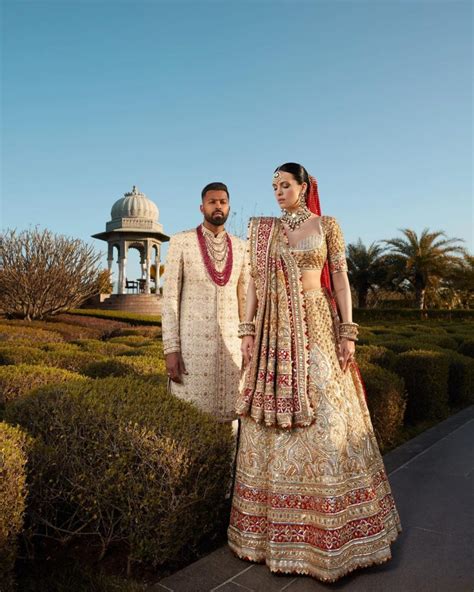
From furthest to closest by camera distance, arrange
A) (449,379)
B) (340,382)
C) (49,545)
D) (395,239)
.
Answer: (395,239)
(449,379)
(49,545)
(340,382)

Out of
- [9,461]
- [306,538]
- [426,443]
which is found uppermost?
[9,461]

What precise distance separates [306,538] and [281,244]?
1.61m

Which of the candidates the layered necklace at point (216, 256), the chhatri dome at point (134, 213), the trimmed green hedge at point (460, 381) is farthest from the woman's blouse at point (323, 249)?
the chhatri dome at point (134, 213)

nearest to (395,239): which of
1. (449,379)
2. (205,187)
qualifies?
(449,379)

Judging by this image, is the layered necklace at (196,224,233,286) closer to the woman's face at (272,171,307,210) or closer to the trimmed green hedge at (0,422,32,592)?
the woman's face at (272,171,307,210)

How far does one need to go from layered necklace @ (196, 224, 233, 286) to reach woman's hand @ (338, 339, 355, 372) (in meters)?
1.10

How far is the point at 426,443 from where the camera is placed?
5680mm

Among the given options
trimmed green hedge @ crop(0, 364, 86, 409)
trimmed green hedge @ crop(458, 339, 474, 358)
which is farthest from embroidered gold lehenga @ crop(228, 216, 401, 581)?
trimmed green hedge @ crop(458, 339, 474, 358)

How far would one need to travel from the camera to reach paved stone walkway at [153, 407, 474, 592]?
2.66 meters

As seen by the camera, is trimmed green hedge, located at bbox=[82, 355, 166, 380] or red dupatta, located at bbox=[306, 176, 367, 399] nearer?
red dupatta, located at bbox=[306, 176, 367, 399]

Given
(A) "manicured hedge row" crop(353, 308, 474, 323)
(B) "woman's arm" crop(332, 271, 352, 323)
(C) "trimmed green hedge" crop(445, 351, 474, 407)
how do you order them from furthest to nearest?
(A) "manicured hedge row" crop(353, 308, 474, 323) → (C) "trimmed green hedge" crop(445, 351, 474, 407) → (B) "woman's arm" crop(332, 271, 352, 323)

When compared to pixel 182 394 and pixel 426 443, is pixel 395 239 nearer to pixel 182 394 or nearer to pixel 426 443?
pixel 426 443

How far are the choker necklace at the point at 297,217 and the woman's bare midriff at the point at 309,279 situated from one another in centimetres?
29

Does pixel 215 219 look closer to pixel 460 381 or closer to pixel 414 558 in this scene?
pixel 414 558
